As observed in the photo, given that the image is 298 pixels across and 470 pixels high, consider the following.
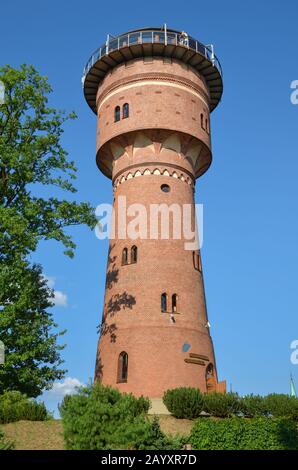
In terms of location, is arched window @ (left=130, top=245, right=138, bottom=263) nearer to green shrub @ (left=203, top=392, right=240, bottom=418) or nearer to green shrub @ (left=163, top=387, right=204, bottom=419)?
green shrub @ (left=163, top=387, right=204, bottom=419)

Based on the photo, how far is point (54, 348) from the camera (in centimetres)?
2070

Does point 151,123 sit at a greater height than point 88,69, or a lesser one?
lesser

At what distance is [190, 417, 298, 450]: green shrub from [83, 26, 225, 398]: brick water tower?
7056 mm

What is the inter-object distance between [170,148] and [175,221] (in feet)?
13.6

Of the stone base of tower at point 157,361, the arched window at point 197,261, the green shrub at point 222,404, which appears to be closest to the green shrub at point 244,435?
the green shrub at point 222,404

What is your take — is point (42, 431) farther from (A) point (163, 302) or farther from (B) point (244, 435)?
(A) point (163, 302)

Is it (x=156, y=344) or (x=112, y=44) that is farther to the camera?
(x=112, y=44)

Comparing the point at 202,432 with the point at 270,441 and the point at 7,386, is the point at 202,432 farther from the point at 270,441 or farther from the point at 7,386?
the point at 7,386

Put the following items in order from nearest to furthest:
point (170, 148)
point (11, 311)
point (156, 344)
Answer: point (11, 311), point (156, 344), point (170, 148)

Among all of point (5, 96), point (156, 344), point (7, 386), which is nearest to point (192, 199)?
point (156, 344)

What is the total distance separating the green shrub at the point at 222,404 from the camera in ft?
64.7

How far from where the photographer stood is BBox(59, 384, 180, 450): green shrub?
12945 mm

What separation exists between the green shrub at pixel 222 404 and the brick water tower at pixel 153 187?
3.23 m

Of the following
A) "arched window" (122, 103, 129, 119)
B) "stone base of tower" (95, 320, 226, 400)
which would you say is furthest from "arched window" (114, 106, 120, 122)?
"stone base of tower" (95, 320, 226, 400)
